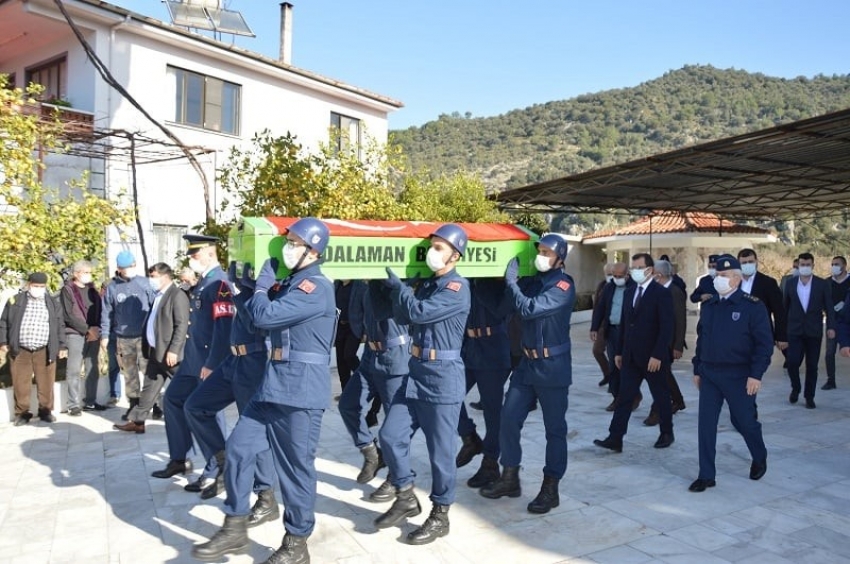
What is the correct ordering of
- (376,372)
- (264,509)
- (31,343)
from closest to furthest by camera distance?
(264,509) < (376,372) < (31,343)

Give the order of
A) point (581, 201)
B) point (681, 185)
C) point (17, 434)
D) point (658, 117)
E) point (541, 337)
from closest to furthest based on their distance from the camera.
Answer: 1. point (541, 337)
2. point (17, 434)
3. point (681, 185)
4. point (581, 201)
5. point (658, 117)

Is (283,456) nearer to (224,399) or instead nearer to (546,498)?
(224,399)

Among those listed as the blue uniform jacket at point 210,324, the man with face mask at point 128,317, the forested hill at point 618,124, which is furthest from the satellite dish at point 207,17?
the forested hill at point 618,124

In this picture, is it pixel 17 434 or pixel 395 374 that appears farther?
pixel 17 434

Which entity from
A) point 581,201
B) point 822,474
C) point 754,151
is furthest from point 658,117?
point 822,474

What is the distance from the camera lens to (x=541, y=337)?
4750mm

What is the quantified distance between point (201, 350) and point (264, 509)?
137 cm

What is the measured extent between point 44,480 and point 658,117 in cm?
6701

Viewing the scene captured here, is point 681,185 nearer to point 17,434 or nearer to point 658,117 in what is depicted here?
point 17,434

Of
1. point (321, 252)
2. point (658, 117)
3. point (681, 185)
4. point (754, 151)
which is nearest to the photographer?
point (321, 252)

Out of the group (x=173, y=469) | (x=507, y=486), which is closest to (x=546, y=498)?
(x=507, y=486)

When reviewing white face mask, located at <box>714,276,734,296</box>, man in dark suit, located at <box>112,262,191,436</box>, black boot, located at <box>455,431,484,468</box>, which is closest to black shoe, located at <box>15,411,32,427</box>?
man in dark suit, located at <box>112,262,191,436</box>

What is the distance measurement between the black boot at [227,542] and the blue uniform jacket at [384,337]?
157 cm

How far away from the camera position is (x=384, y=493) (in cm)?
489
